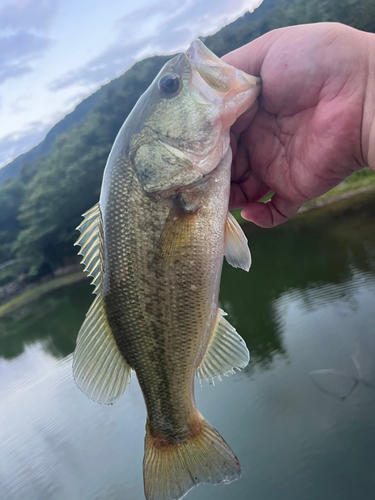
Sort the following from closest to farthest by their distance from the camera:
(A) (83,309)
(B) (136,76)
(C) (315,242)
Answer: (C) (315,242)
(A) (83,309)
(B) (136,76)

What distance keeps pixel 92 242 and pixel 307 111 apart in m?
1.32

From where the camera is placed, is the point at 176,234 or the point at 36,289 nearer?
the point at 176,234

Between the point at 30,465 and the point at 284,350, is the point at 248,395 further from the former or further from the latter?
the point at 30,465

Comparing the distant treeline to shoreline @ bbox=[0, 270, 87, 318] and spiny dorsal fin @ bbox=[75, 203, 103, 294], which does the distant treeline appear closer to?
shoreline @ bbox=[0, 270, 87, 318]

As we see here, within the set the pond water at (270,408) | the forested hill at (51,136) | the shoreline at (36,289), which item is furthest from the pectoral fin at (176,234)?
the forested hill at (51,136)

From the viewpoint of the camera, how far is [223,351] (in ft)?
6.17

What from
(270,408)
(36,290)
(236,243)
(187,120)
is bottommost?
(270,408)

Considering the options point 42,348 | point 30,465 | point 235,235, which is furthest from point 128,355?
point 42,348

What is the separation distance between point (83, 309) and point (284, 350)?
475 inches

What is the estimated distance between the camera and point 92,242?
1.76 metres

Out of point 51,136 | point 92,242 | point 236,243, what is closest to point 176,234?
point 236,243

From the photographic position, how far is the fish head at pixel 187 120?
1.68m

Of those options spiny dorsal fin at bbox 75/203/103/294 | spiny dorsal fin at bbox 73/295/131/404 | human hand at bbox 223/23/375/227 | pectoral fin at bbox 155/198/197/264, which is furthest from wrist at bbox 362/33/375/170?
spiny dorsal fin at bbox 73/295/131/404

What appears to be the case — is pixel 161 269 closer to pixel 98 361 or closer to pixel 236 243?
pixel 236 243
